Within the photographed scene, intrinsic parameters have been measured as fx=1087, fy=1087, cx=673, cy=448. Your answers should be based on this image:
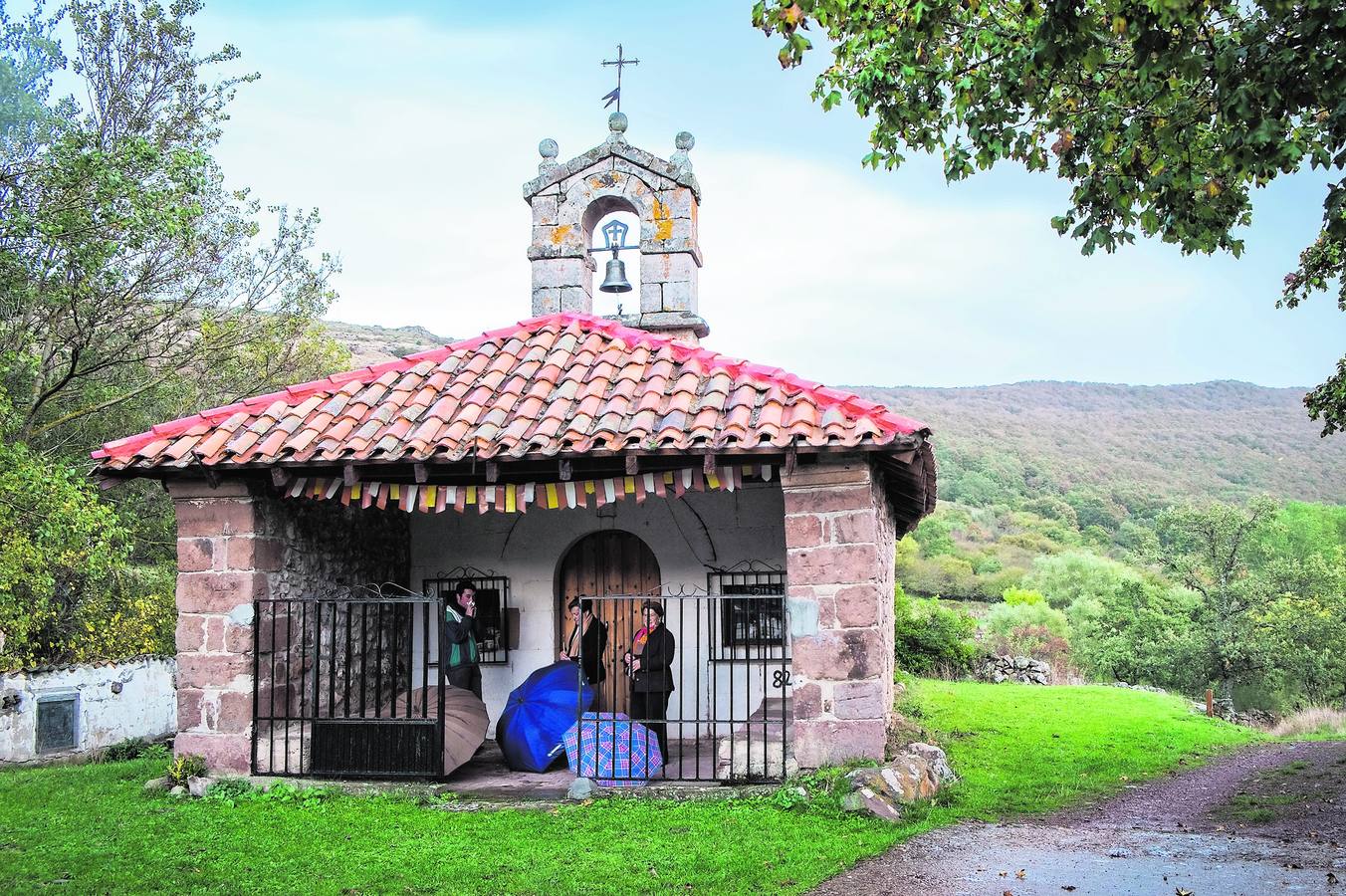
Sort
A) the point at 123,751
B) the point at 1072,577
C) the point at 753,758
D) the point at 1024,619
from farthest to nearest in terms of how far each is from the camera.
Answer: the point at 1072,577, the point at 1024,619, the point at 123,751, the point at 753,758

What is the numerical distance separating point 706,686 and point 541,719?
6.47ft

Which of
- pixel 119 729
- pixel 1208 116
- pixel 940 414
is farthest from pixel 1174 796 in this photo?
pixel 940 414

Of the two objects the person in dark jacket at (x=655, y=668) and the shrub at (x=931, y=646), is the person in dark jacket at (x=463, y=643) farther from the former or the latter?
the shrub at (x=931, y=646)

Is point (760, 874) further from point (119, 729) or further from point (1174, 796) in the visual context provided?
point (119, 729)

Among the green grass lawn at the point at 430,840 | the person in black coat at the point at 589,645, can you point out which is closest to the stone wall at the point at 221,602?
the green grass lawn at the point at 430,840

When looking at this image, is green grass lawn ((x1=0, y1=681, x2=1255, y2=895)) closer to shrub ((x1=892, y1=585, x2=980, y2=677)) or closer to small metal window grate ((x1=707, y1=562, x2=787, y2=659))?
small metal window grate ((x1=707, y1=562, x2=787, y2=659))

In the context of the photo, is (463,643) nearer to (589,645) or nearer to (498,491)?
(589,645)

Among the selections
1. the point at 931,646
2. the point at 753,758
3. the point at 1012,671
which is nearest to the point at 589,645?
the point at 753,758

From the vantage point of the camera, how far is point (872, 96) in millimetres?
6168

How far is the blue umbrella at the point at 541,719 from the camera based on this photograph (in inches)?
357

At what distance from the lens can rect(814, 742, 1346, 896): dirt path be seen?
232 inches

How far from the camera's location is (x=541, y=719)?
911 cm

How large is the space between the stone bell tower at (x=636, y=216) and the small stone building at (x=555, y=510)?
3 centimetres

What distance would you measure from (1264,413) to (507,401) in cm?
8315
